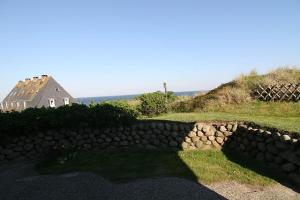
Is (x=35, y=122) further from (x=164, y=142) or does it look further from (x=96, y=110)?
(x=164, y=142)

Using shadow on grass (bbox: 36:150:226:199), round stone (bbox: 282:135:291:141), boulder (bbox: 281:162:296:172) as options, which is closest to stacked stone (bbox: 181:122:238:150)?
shadow on grass (bbox: 36:150:226:199)

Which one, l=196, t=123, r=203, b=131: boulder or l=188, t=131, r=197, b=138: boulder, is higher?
l=196, t=123, r=203, b=131: boulder

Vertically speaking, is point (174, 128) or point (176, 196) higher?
point (174, 128)

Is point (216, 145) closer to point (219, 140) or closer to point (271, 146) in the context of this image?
point (219, 140)

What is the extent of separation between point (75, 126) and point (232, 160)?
240 inches

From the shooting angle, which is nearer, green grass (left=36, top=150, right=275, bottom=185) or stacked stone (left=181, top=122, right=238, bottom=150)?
green grass (left=36, top=150, right=275, bottom=185)

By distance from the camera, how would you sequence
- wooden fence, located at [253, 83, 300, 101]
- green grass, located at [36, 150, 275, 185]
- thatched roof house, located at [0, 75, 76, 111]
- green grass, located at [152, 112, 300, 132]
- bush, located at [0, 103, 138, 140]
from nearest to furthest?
green grass, located at [36, 150, 275, 185]
green grass, located at [152, 112, 300, 132]
bush, located at [0, 103, 138, 140]
wooden fence, located at [253, 83, 300, 101]
thatched roof house, located at [0, 75, 76, 111]

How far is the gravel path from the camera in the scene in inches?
318

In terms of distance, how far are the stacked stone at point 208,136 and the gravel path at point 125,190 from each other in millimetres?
3941

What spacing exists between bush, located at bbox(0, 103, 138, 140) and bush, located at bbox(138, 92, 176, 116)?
8603 mm

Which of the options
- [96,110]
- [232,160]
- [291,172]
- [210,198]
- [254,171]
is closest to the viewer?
[210,198]

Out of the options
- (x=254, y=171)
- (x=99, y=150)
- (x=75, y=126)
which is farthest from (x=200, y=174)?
(x=75, y=126)

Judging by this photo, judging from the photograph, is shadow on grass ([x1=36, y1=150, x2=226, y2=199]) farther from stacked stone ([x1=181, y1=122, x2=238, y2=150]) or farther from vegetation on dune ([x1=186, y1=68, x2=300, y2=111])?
vegetation on dune ([x1=186, y1=68, x2=300, y2=111])

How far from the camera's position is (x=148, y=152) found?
12.7m
